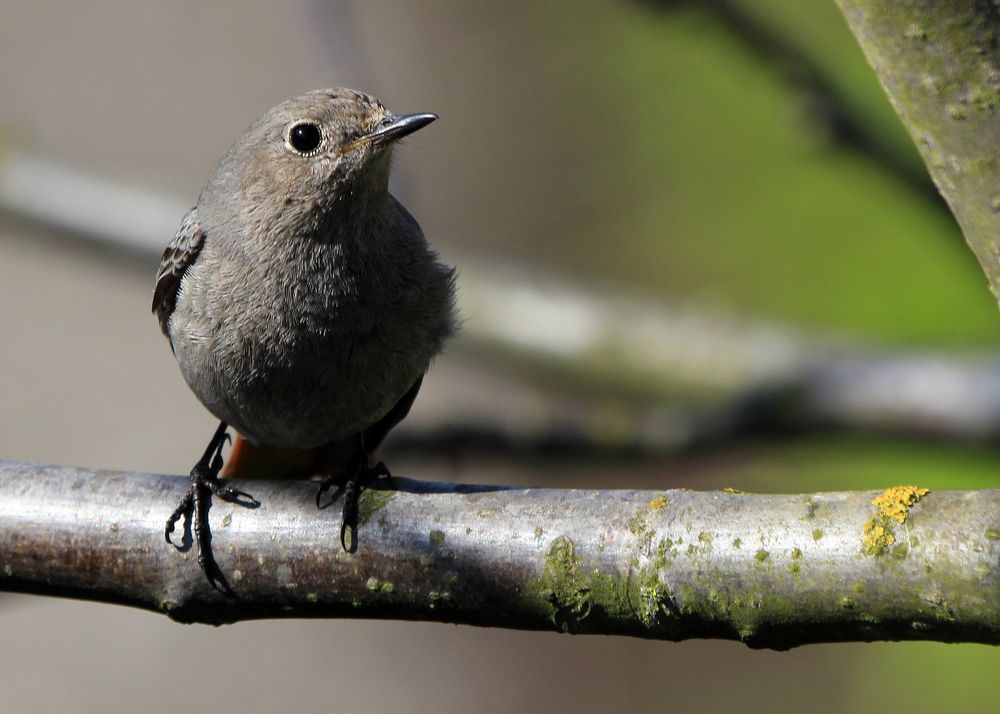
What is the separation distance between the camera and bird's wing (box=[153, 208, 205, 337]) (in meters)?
3.78

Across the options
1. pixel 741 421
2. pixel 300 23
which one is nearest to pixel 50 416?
pixel 300 23

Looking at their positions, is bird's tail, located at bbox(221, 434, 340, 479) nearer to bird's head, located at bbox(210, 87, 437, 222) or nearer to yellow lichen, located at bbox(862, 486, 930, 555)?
bird's head, located at bbox(210, 87, 437, 222)

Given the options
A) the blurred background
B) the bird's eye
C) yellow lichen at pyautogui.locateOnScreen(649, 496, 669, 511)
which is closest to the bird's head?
the bird's eye

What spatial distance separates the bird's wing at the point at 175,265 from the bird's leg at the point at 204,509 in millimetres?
699

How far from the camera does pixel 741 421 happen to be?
3.97m

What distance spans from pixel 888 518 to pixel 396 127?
2.00 metres

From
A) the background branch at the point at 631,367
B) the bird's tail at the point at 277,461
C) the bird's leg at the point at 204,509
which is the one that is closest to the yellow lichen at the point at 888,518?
the bird's leg at the point at 204,509

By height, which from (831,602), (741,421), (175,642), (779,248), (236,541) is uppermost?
(779,248)

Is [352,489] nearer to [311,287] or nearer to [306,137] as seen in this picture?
[311,287]

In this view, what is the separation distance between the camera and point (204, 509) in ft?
9.94

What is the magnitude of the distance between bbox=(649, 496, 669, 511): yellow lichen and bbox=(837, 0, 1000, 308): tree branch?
2.87 ft

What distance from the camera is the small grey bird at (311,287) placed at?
350 cm

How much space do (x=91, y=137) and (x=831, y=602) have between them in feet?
24.5

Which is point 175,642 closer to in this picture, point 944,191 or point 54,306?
point 54,306
